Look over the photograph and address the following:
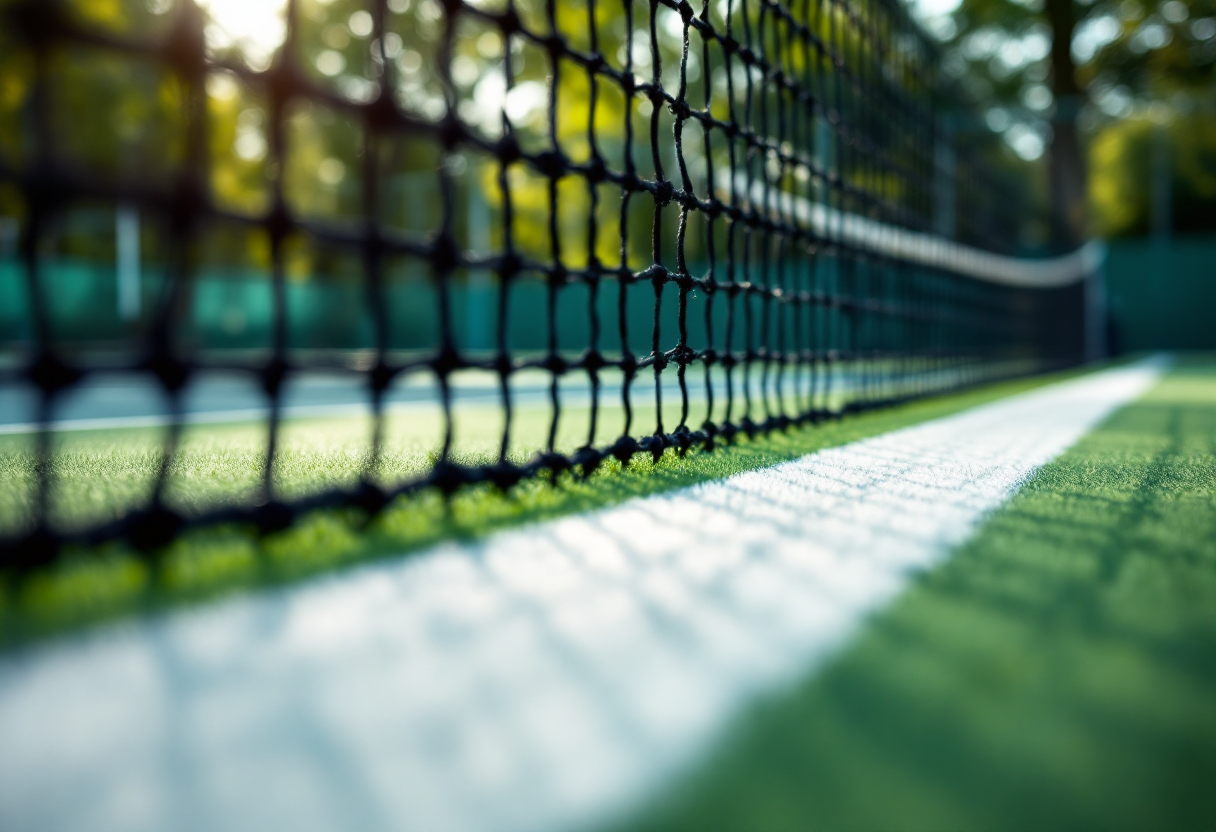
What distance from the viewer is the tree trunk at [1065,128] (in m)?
12.0

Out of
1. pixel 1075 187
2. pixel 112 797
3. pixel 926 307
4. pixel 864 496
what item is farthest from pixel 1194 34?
pixel 112 797

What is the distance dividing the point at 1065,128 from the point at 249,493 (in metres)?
13.0

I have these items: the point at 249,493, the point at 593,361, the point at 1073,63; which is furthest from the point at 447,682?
the point at 1073,63

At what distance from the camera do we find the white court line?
0.41 m

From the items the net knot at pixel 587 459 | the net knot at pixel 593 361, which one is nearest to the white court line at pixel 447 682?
the net knot at pixel 587 459

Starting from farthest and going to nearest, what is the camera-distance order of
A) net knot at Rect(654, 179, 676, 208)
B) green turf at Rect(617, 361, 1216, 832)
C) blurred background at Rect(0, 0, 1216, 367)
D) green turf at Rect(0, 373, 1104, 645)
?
1. blurred background at Rect(0, 0, 1216, 367)
2. net knot at Rect(654, 179, 676, 208)
3. green turf at Rect(0, 373, 1104, 645)
4. green turf at Rect(617, 361, 1216, 832)

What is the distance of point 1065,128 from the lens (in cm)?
1198

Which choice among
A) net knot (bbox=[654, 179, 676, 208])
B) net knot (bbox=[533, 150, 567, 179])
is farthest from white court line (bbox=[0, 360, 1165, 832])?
net knot (bbox=[654, 179, 676, 208])

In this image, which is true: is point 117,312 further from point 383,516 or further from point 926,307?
point 383,516

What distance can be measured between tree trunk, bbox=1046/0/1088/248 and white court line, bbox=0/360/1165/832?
12563mm

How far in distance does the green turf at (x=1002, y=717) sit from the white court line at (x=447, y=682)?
0.03 meters

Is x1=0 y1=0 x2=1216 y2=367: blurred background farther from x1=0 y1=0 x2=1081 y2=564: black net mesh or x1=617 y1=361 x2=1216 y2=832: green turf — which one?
x1=617 y1=361 x2=1216 y2=832: green turf

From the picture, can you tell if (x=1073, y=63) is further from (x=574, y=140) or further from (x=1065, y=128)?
(x=574, y=140)

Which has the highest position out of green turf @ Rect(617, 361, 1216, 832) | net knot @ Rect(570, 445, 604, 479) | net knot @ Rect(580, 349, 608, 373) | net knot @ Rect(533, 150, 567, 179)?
net knot @ Rect(533, 150, 567, 179)
